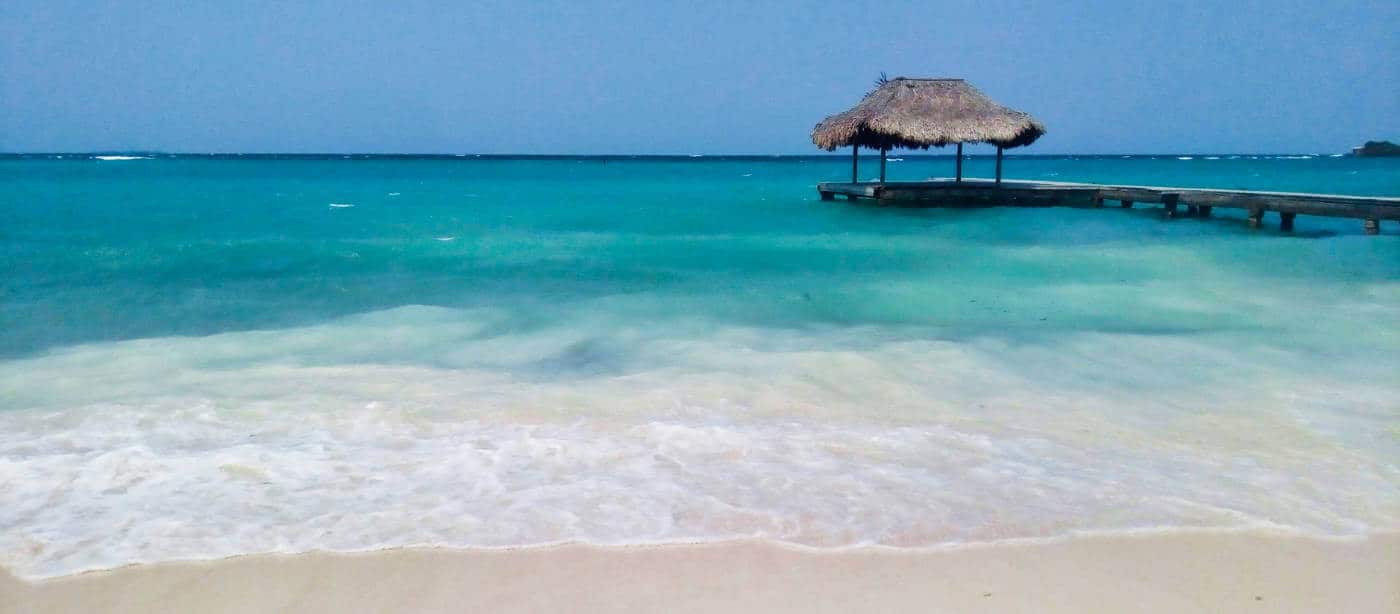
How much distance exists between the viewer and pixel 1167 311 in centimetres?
714

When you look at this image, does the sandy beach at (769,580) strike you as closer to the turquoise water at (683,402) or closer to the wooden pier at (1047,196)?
the turquoise water at (683,402)

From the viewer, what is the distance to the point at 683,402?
4.32 m

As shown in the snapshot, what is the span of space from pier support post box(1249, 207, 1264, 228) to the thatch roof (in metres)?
4.45

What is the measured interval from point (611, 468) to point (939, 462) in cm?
117

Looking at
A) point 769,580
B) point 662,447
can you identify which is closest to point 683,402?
point 662,447

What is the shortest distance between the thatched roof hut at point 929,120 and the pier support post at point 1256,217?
443 cm

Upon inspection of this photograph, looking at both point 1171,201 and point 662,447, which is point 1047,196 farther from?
point 662,447

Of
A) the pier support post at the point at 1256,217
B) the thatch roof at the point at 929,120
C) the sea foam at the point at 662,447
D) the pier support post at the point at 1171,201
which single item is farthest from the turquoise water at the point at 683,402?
the thatch roof at the point at 929,120

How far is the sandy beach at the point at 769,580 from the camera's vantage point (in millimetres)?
2393

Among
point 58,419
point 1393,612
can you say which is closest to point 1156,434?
point 1393,612

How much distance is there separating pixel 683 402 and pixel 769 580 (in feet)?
6.07

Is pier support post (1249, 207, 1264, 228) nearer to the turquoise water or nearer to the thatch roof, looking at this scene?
the turquoise water

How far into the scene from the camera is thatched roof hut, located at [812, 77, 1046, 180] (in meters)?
17.4

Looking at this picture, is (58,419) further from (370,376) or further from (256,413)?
(370,376)
